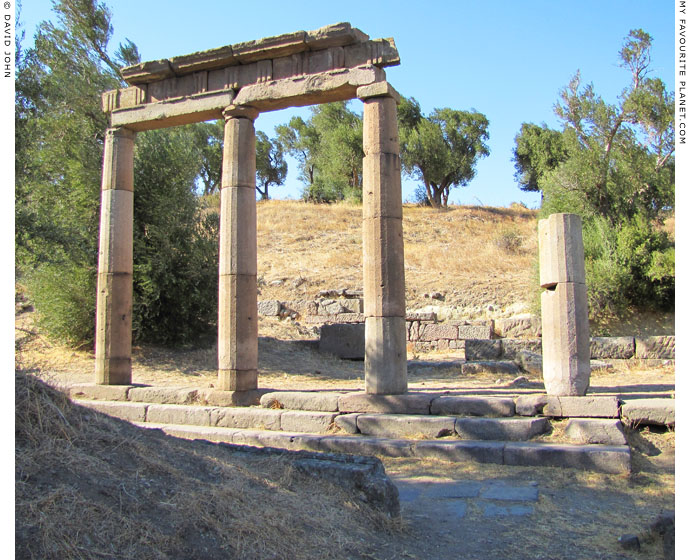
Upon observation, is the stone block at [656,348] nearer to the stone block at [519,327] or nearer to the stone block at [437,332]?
the stone block at [519,327]

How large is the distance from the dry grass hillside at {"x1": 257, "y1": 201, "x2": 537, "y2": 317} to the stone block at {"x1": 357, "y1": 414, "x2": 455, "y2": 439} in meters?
11.8

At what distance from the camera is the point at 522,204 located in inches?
1586

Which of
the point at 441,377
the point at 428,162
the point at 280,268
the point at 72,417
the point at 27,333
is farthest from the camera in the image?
the point at 428,162

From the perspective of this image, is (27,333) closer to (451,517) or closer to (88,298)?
(88,298)

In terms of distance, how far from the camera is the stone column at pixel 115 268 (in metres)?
11.2

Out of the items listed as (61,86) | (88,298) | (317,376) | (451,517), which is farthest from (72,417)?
(61,86)

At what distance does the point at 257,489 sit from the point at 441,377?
10.1 metres

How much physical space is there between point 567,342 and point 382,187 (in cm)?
362

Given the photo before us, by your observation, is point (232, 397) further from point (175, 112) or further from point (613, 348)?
point (613, 348)

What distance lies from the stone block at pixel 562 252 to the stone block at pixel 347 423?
11.6 feet

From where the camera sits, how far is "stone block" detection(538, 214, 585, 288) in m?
8.72

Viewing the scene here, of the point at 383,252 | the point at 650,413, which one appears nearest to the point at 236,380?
the point at 383,252

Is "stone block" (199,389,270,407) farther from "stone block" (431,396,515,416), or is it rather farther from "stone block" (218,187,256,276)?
"stone block" (431,396,515,416)

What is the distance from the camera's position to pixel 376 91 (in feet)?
31.0
